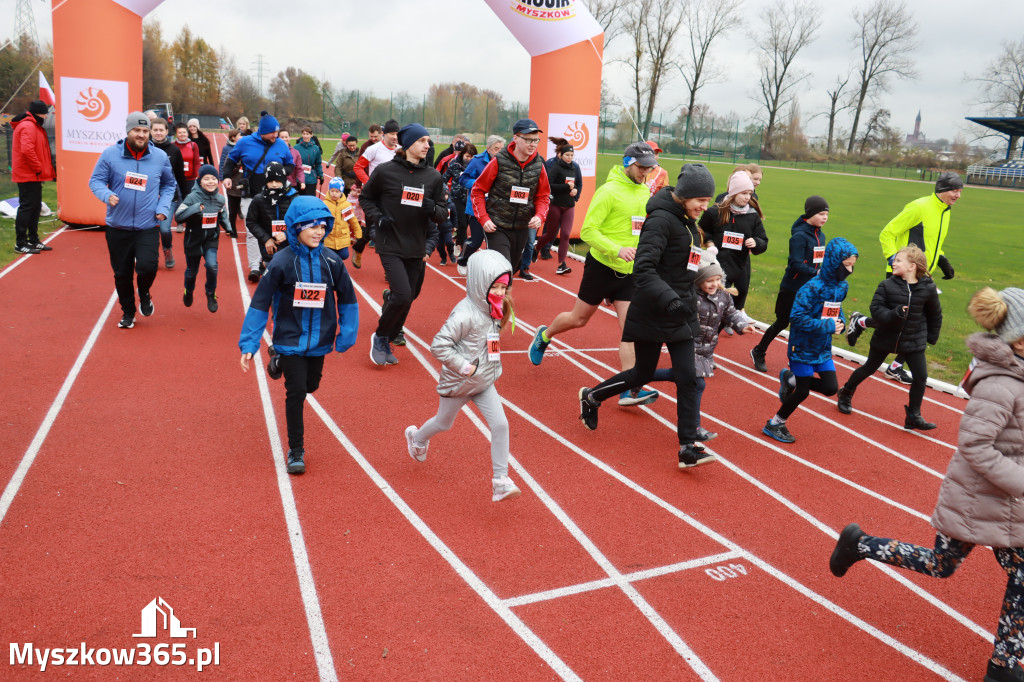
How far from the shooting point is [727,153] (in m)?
66.7

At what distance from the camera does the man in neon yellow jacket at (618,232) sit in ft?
23.0

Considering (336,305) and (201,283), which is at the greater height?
(336,305)

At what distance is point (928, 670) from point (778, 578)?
2.97 ft

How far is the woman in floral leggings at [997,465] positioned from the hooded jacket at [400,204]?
5.17m

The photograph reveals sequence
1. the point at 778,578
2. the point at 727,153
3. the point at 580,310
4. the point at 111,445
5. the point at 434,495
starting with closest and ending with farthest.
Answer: the point at 778,578, the point at 434,495, the point at 111,445, the point at 580,310, the point at 727,153

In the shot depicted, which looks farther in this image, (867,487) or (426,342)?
(426,342)

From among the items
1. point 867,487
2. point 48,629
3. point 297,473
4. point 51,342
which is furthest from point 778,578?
point 51,342

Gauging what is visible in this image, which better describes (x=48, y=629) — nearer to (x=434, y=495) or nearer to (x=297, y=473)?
(x=297, y=473)

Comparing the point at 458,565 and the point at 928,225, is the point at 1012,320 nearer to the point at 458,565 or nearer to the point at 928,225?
the point at 458,565

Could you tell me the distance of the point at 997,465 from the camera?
3379mm

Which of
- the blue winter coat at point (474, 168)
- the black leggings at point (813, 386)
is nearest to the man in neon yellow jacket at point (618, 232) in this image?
the black leggings at point (813, 386)

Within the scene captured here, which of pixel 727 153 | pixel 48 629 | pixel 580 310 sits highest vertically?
pixel 727 153

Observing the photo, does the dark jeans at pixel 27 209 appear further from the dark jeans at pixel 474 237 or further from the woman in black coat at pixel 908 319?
the woman in black coat at pixel 908 319

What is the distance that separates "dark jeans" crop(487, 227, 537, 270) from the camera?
820 cm
